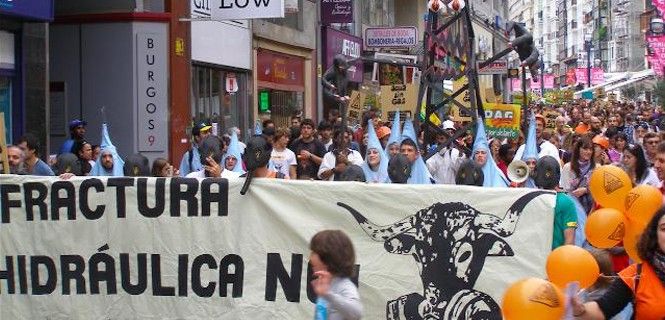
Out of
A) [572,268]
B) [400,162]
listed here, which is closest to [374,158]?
[400,162]

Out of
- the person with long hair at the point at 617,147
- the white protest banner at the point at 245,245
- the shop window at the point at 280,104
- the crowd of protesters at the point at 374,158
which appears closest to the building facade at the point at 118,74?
the crowd of protesters at the point at 374,158

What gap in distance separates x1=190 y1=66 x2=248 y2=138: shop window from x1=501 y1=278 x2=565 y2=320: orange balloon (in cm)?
1513

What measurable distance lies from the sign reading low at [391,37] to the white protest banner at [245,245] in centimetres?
2157

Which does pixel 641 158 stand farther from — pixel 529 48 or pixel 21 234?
pixel 21 234

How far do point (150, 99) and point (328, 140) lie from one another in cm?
392

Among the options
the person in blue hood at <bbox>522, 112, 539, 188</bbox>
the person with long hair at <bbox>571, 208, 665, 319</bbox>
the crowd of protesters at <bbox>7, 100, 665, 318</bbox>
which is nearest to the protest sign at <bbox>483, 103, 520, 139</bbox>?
the crowd of protesters at <bbox>7, 100, 665, 318</bbox>

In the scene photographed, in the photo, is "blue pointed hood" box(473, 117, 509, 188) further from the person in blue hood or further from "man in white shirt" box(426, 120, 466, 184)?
"man in white shirt" box(426, 120, 466, 184)

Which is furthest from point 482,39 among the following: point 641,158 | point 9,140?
point 641,158

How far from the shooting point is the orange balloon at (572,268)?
4.95 metres

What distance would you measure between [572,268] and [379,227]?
309cm

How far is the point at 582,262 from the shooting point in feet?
16.3

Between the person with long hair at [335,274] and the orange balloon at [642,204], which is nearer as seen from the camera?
the person with long hair at [335,274]

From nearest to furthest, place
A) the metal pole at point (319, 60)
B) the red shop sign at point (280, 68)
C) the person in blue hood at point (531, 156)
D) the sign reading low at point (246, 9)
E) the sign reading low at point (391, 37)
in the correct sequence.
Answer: the person in blue hood at point (531, 156)
the sign reading low at point (246, 9)
the red shop sign at point (280, 68)
the metal pole at point (319, 60)
the sign reading low at point (391, 37)

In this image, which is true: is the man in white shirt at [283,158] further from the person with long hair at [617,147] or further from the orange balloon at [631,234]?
the orange balloon at [631,234]
